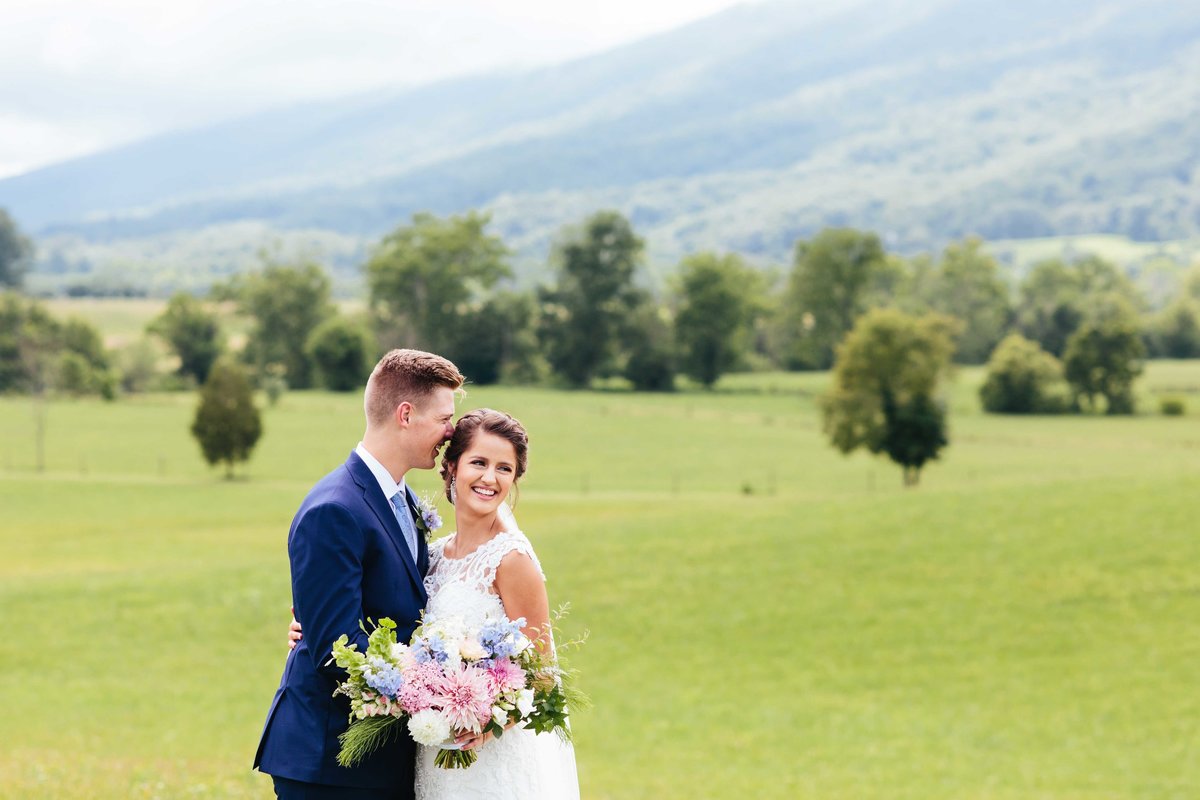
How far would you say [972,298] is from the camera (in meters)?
125

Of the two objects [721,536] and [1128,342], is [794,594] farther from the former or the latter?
[1128,342]

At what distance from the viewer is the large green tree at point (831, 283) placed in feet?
372

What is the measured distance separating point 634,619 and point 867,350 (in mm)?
37568

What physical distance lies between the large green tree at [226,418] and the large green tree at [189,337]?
5518 centimetres

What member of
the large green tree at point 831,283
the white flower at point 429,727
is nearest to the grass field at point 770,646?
the white flower at point 429,727

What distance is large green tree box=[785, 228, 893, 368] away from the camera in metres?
113

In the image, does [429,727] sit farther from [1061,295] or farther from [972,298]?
[972,298]

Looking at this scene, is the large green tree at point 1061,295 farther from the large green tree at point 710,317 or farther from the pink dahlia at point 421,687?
the pink dahlia at point 421,687

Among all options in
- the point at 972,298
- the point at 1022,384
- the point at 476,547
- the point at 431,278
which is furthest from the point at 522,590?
the point at 972,298

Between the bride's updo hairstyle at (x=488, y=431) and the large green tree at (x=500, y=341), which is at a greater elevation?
the large green tree at (x=500, y=341)

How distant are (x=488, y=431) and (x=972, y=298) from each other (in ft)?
412

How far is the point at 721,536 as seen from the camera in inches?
1235

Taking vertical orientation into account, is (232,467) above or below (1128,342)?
below

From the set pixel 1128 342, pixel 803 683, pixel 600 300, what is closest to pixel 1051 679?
pixel 803 683
